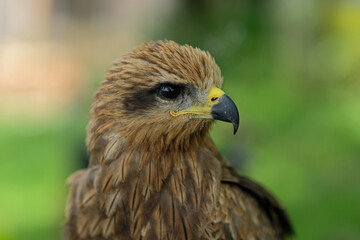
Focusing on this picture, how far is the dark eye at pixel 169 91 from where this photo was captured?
2684mm

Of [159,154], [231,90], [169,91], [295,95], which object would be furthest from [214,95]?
[295,95]

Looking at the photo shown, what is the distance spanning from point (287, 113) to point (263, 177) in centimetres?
266

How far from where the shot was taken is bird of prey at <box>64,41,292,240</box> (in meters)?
2.70

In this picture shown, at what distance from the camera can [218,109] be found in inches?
104

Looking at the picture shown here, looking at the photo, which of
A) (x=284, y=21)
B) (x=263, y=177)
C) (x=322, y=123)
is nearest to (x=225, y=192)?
(x=263, y=177)

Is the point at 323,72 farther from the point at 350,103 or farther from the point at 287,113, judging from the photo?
the point at 287,113

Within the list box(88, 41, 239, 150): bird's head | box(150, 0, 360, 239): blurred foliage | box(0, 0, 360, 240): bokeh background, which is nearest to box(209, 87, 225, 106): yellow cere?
box(88, 41, 239, 150): bird's head

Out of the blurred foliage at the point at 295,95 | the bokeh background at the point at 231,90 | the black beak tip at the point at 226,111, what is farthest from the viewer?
the bokeh background at the point at 231,90

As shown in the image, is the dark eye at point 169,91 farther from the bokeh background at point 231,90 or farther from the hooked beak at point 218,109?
the bokeh background at point 231,90

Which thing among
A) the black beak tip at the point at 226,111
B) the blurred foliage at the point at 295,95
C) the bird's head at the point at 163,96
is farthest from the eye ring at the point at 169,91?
the blurred foliage at the point at 295,95

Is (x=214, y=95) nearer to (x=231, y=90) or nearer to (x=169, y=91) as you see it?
(x=169, y=91)

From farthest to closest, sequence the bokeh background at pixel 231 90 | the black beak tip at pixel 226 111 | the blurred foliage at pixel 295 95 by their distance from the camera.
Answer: the bokeh background at pixel 231 90 → the blurred foliage at pixel 295 95 → the black beak tip at pixel 226 111

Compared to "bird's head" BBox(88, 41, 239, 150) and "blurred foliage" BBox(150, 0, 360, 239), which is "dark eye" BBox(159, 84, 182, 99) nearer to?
"bird's head" BBox(88, 41, 239, 150)

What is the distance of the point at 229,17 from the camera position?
360 inches
